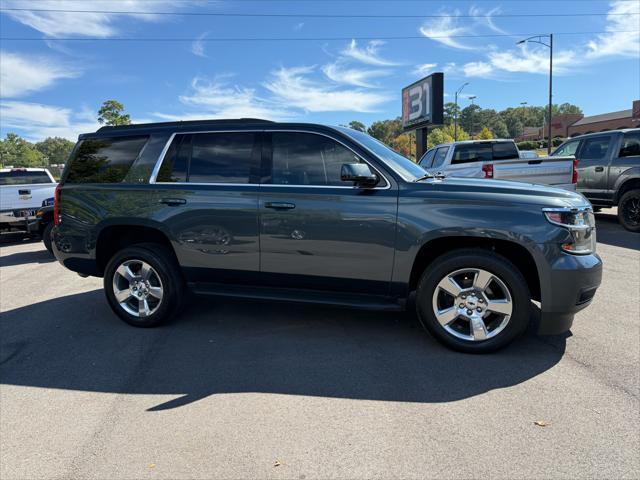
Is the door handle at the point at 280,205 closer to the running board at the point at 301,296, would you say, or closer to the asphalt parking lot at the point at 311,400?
the running board at the point at 301,296

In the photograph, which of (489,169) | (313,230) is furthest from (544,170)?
(313,230)

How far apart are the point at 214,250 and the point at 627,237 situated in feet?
27.3

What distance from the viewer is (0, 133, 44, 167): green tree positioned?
101 metres

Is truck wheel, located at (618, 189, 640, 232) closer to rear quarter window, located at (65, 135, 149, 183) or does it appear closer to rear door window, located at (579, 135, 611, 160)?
rear door window, located at (579, 135, 611, 160)

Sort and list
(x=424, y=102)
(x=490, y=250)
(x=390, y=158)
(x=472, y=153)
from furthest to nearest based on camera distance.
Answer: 1. (x=424, y=102)
2. (x=472, y=153)
3. (x=390, y=158)
4. (x=490, y=250)

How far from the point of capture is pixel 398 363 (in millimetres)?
3568

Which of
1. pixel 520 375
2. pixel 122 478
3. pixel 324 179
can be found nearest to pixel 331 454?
pixel 122 478

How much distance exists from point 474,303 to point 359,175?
1.40 metres

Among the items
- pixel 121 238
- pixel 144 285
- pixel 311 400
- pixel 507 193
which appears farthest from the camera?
pixel 121 238

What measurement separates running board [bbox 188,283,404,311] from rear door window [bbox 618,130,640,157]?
28.4ft

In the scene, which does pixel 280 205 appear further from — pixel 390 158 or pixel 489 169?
pixel 489 169

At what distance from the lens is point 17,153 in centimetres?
10700

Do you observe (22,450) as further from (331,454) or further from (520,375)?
(520,375)

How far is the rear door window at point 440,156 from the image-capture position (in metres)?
11.7
